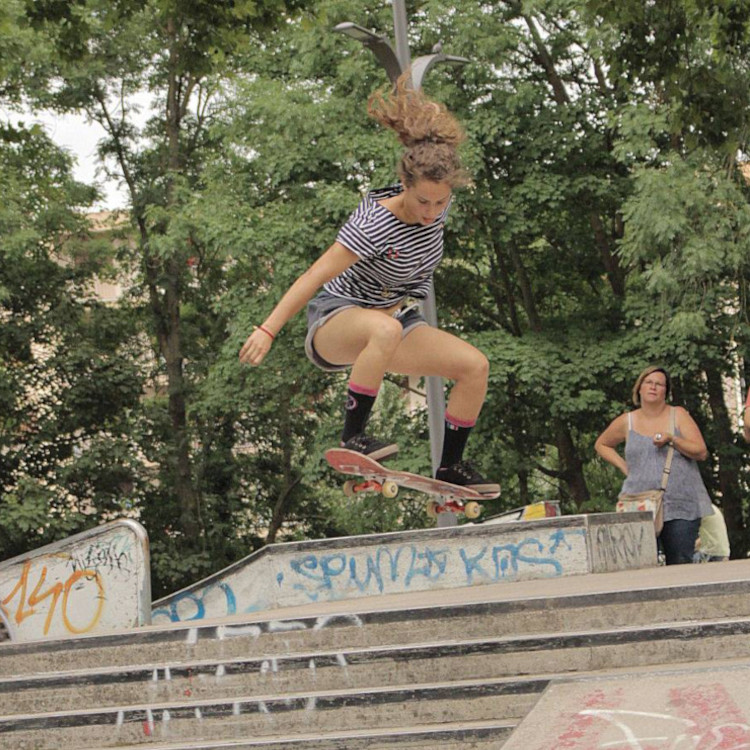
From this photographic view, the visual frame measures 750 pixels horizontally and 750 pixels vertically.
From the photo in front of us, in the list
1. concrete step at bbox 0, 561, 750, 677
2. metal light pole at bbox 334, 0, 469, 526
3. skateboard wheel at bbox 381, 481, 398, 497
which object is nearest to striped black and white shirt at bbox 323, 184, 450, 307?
skateboard wheel at bbox 381, 481, 398, 497

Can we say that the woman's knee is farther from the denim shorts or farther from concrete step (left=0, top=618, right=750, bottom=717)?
concrete step (left=0, top=618, right=750, bottom=717)

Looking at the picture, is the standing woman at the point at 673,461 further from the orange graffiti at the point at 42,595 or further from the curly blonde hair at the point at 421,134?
the orange graffiti at the point at 42,595

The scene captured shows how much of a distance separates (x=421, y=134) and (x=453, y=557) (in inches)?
148

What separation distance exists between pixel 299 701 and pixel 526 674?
106 cm

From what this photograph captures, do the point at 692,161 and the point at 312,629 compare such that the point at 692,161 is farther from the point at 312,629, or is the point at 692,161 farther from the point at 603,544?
the point at 312,629

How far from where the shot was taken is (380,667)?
19.5 ft

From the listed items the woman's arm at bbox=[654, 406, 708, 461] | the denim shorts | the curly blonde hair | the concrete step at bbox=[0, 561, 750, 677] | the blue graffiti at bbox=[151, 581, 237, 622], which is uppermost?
the curly blonde hair

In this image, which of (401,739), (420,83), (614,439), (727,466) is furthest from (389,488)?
(727,466)

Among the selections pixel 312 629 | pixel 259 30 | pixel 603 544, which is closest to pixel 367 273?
pixel 312 629

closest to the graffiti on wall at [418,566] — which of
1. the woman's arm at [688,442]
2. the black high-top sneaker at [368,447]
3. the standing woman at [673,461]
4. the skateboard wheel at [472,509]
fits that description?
the standing woman at [673,461]

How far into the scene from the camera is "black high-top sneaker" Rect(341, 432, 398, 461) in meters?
6.75

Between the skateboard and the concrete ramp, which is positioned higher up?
the skateboard

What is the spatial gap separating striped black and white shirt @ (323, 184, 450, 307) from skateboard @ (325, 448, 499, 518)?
33.3 inches

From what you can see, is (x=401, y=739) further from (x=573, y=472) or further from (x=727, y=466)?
(x=573, y=472)
